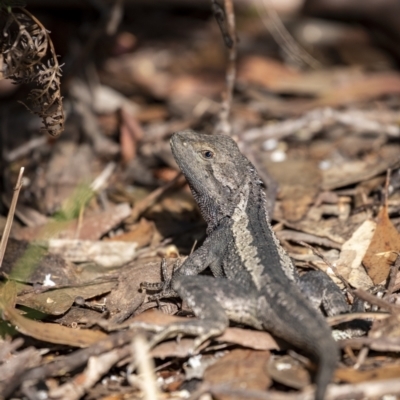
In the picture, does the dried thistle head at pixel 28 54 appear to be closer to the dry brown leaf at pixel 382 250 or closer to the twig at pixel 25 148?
the twig at pixel 25 148

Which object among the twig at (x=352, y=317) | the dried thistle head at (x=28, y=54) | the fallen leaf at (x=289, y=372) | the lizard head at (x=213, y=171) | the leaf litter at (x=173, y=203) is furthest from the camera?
the lizard head at (x=213, y=171)

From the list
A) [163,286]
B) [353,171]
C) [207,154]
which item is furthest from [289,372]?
[353,171]

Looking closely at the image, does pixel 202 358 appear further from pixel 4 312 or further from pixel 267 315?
pixel 4 312

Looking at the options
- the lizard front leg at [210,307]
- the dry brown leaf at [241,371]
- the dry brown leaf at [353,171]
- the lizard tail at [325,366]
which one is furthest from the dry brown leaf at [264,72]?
the lizard tail at [325,366]

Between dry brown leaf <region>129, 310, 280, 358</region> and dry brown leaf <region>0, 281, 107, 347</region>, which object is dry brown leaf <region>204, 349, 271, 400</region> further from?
dry brown leaf <region>0, 281, 107, 347</region>

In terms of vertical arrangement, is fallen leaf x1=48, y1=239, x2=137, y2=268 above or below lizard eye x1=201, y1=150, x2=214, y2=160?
below

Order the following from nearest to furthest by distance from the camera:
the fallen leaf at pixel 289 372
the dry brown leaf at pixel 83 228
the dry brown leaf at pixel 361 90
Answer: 1. the fallen leaf at pixel 289 372
2. the dry brown leaf at pixel 83 228
3. the dry brown leaf at pixel 361 90

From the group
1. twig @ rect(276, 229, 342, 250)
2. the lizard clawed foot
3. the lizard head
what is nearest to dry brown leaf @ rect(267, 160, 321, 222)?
twig @ rect(276, 229, 342, 250)
